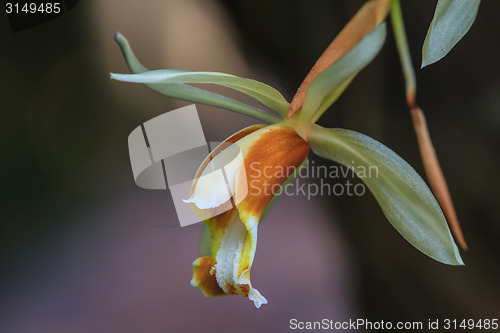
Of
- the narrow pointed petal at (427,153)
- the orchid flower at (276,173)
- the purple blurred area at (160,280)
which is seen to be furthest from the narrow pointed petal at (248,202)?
the purple blurred area at (160,280)

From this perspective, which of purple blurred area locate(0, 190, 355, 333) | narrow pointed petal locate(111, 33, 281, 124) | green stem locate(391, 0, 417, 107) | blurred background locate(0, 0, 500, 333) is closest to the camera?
green stem locate(391, 0, 417, 107)

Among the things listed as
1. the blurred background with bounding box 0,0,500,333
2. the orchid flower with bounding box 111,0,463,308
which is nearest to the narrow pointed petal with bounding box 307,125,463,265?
the orchid flower with bounding box 111,0,463,308

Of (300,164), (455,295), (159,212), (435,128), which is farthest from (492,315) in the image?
(159,212)

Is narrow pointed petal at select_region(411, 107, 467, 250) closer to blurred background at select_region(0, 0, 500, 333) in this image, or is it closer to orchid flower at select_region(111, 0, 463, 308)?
orchid flower at select_region(111, 0, 463, 308)

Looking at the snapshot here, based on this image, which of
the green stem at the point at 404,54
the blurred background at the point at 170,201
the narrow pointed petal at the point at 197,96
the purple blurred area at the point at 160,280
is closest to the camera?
the green stem at the point at 404,54

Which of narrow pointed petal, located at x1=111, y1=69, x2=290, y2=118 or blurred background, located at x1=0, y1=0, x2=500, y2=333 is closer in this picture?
narrow pointed petal, located at x1=111, y1=69, x2=290, y2=118

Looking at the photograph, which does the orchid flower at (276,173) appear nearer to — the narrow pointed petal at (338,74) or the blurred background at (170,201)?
the narrow pointed petal at (338,74)

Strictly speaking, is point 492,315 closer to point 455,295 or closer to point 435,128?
point 455,295
